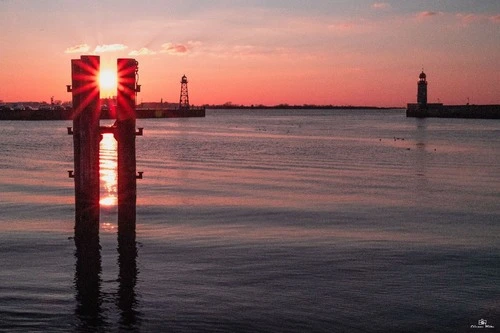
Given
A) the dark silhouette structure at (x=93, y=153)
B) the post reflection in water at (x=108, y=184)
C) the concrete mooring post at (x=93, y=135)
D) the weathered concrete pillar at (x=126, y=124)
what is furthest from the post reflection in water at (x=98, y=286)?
the post reflection in water at (x=108, y=184)

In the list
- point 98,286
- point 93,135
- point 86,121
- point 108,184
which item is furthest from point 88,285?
point 108,184

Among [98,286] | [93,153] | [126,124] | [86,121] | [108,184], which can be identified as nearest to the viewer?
[98,286]

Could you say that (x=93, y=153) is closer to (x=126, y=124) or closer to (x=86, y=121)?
(x=86, y=121)

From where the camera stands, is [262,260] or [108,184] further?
[108,184]

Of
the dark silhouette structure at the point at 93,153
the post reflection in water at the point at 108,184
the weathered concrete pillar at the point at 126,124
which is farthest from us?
the post reflection in water at the point at 108,184

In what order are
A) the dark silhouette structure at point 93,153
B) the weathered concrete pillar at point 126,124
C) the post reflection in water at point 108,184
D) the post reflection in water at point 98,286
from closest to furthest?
A: 1. the post reflection in water at point 98,286
2. the dark silhouette structure at point 93,153
3. the weathered concrete pillar at point 126,124
4. the post reflection in water at point 108,184

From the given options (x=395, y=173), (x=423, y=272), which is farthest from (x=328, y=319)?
(x=395, y=173)

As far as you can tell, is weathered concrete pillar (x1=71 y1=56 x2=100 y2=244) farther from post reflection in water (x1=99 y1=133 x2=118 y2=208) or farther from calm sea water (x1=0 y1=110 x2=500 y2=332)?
post reflection in water (x1=99 y1=133 x2=118 y2=208)

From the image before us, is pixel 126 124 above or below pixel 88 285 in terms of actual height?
above

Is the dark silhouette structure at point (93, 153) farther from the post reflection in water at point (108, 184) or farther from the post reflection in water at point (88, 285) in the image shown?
the post reflection in water at point (108, 184)

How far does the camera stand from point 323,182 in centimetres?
3092

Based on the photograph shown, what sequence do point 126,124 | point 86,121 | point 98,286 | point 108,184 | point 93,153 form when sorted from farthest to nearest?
1. point 108,184
2. point 126,124
3. point 93,153
4. point 86,121
5. point 98,286

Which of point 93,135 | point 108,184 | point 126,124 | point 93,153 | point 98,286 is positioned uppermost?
point 126,124

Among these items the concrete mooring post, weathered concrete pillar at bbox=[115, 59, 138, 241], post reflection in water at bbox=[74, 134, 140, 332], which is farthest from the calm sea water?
weathered concrete pillar at bbox=[115, 59, 138, 241]
